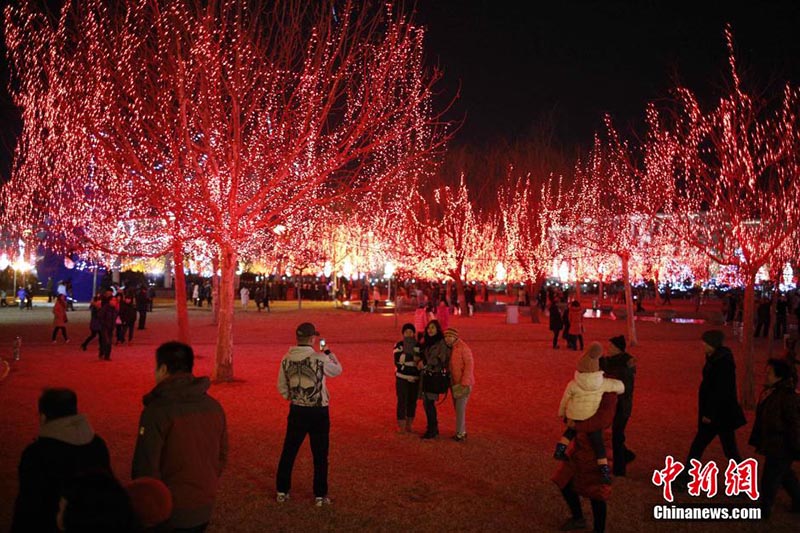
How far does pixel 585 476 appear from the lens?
5801 millimetres

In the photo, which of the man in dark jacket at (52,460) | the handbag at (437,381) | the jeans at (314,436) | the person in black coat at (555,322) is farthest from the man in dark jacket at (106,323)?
the man in dark jacket at (52,460)

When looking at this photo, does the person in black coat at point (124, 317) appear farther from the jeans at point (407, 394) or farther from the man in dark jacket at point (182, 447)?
the man in dark jacket at point (182, 447)

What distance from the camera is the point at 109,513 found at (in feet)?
8.78

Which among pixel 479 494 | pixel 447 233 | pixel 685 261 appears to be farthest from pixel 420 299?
pixel 479 494

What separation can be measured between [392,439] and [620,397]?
3.00 metres

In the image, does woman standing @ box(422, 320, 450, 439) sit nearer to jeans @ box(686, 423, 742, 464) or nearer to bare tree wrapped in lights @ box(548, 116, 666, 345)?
jeans @ box(686, 423, 742, 464)

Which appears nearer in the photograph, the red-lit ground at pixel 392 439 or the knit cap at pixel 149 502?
the knit cap at pixel 149 502

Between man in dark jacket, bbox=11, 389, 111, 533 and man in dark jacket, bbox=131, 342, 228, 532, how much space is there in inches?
17.6

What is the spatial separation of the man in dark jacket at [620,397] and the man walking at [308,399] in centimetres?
325

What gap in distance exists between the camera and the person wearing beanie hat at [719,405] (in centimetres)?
711

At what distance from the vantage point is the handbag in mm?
9234

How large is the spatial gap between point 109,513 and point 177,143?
39.7 feet

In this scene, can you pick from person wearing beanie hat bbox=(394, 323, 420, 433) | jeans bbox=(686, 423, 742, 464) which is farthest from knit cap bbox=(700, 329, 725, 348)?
person wearing beanie hat bbox=(394, 323, 420, 433)

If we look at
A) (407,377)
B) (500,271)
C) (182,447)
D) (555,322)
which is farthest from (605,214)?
(182,447)
